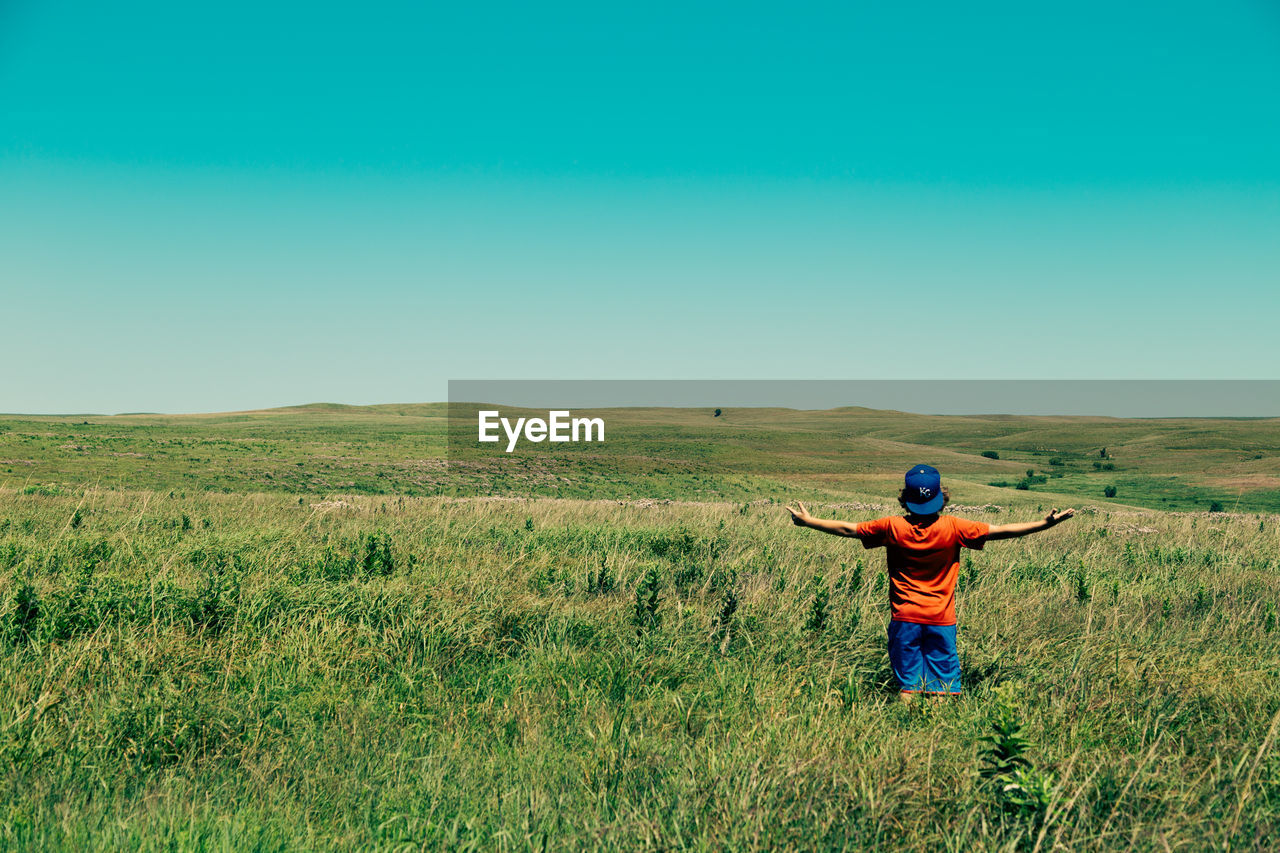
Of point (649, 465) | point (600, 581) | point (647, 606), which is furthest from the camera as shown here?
point (649, 465)

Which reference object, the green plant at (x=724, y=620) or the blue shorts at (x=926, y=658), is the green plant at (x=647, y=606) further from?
the blue shorts at (x=926, y=658)

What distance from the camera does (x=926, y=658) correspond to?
5.11 meters

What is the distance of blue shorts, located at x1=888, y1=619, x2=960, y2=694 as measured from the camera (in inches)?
198

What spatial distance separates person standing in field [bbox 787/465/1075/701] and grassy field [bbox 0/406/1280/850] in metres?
0.30

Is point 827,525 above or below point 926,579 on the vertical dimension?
above

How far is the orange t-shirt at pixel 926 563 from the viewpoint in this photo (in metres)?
5.05

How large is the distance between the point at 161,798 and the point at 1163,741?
574 centimetres

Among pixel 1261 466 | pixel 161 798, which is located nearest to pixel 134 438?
pixel 161 798

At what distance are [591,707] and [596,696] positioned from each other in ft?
0.64

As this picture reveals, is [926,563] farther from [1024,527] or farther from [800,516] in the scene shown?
[800,516]

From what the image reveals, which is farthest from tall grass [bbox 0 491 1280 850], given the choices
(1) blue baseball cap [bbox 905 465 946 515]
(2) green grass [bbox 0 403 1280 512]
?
(2) green grass [bbox 0 403 1280 512]

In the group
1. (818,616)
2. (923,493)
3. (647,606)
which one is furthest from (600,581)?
(923,493)

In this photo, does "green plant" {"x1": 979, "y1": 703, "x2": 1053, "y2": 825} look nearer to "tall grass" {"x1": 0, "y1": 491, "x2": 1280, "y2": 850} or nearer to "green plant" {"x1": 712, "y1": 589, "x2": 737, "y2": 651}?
"tall grass" {"x1": 0, "y1": 491, "x2": 1280, "y2": 850}

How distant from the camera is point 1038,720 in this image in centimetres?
454
